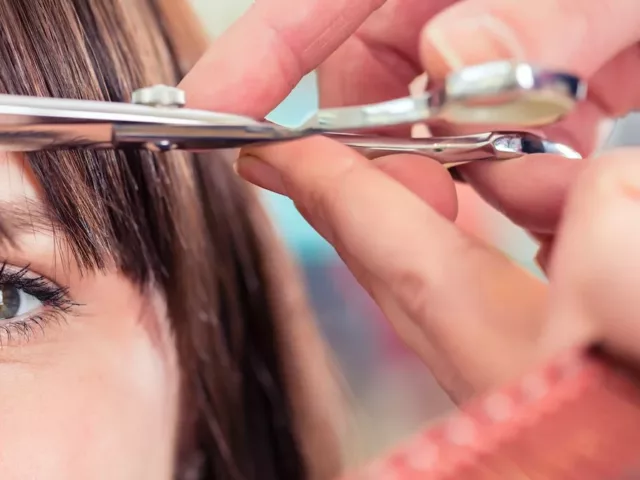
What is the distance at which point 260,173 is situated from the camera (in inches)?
15.9

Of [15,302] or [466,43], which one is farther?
[15,302]

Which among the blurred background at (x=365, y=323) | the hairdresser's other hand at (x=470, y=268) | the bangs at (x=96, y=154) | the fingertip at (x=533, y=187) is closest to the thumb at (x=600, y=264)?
the hairdresser's other hand at (x=470, y=268)

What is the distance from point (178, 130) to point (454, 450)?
0.20 m

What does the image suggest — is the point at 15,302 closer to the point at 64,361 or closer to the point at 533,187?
the point at 64,361

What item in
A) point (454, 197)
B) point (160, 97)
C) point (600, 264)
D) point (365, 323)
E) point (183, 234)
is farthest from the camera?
point (365, 323)

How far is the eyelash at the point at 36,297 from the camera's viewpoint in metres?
0.44

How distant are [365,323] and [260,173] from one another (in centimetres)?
61

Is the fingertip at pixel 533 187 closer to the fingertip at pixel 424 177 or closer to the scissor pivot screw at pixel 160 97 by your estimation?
the fingertip at pixel 424 177

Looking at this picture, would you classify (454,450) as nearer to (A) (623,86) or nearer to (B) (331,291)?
(A) (623,86)

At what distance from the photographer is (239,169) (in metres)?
0.41

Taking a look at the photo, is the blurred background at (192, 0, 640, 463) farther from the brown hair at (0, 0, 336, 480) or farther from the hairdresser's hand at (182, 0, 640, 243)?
the hairdresser's hand at (182, 0, 640, 243)

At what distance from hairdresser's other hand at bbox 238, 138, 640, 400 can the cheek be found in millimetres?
176

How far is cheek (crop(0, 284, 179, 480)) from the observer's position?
0.41 m

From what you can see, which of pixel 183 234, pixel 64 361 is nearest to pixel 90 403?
pixel 64 361
